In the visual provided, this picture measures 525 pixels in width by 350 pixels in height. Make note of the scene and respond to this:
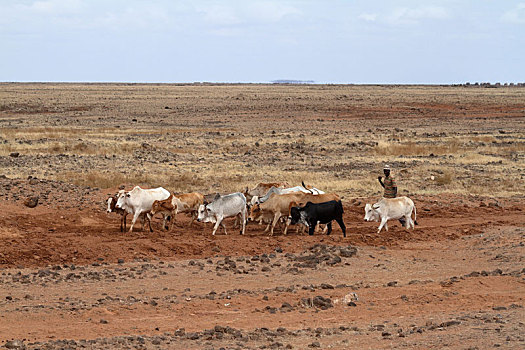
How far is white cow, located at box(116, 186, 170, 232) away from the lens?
58.4 ft

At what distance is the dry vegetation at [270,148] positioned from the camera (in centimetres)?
2673

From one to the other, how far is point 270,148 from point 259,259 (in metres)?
22.4

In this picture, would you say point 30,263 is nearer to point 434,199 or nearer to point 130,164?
point 434,199

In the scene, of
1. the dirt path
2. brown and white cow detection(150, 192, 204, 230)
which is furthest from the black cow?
brown and white cow detection(150, 192, 204, 230)

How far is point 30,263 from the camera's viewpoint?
14.6 m

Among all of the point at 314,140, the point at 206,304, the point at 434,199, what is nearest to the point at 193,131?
the point at 314,140

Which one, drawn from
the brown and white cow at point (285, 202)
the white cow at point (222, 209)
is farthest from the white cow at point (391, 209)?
the white cow at point (222, 209)

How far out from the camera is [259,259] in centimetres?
1492

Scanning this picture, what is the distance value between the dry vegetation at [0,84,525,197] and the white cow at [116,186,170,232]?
6.31 metres

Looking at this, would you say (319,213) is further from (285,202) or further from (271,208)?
(271,208)

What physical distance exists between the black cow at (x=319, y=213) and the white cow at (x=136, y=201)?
3735mm

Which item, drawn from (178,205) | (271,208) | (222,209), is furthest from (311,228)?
(178,205)

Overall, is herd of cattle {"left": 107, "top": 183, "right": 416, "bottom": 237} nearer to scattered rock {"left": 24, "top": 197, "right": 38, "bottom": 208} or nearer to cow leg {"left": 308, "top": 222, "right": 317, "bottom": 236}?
cow leg {"left": 308, "top": 222, "right": 317, "bottom": 236}

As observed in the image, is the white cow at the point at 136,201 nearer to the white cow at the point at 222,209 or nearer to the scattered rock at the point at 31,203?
the white cow at the point at 222,209
